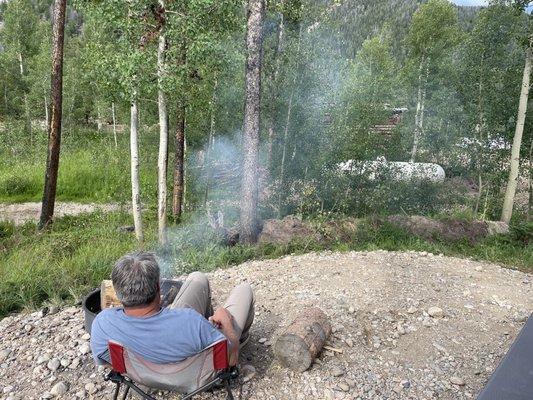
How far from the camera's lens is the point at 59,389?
124 inches

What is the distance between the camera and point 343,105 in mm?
13195

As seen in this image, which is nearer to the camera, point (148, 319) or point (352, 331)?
point (148, 319)

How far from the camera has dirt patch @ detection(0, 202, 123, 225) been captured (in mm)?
12367

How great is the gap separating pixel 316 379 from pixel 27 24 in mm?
35472

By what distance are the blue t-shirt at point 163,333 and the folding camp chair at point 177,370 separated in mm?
40

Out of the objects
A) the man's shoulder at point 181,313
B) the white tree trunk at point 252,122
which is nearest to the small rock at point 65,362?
the man's shoulder at point 181,313

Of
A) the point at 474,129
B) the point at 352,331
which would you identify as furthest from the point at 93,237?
the point at 474,129

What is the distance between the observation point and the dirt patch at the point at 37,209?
A: 12367 mm

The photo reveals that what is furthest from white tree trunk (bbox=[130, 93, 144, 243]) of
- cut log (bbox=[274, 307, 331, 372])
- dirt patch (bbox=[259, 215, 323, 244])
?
cut log (bbox=[274, 307, 331, 372])

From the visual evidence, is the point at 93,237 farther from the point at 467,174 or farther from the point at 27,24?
the point at 27,24

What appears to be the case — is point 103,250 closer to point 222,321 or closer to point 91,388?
point 91,388

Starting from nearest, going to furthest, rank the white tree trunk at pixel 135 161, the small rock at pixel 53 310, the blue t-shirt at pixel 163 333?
1. the blue t-shirt at pixel 163 333
2. the small rock at pixel 53 310
3. the white tree trunk at pixel 135 161

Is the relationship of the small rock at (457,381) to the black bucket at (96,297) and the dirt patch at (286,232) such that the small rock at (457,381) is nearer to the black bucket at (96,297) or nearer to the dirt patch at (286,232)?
the black bucket at (96,297)

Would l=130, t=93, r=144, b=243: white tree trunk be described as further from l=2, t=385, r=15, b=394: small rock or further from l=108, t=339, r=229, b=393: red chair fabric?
l=108, t=339, r=229, b=393: red chair fabric
